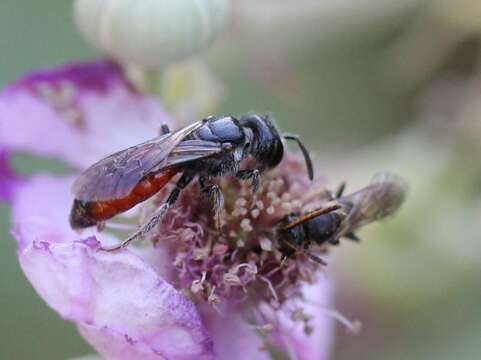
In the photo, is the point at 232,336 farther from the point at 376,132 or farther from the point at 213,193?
the point at 376,132

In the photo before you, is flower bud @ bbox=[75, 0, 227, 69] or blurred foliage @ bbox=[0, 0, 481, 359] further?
blurred foliage @ bbox=[0, 0, 481, 359]

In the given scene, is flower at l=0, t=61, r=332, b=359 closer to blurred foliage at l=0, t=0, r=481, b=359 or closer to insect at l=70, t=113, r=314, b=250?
insect at l=70, t=113, r=314, b=250

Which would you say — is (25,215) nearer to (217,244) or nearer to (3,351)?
(217,244)

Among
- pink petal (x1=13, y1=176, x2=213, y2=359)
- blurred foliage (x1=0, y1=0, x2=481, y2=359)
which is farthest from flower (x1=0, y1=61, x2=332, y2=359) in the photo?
blurred foliage (x1=0, y1=0, x2=481, y2=359)

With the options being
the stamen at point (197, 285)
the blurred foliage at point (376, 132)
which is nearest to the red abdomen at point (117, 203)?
the stamen at point (197, 285)

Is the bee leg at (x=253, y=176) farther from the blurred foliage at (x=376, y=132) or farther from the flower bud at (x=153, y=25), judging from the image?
the blurred foliage at (x=376, y=132)

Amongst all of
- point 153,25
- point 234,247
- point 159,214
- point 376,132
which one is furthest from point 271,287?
point 376,132
